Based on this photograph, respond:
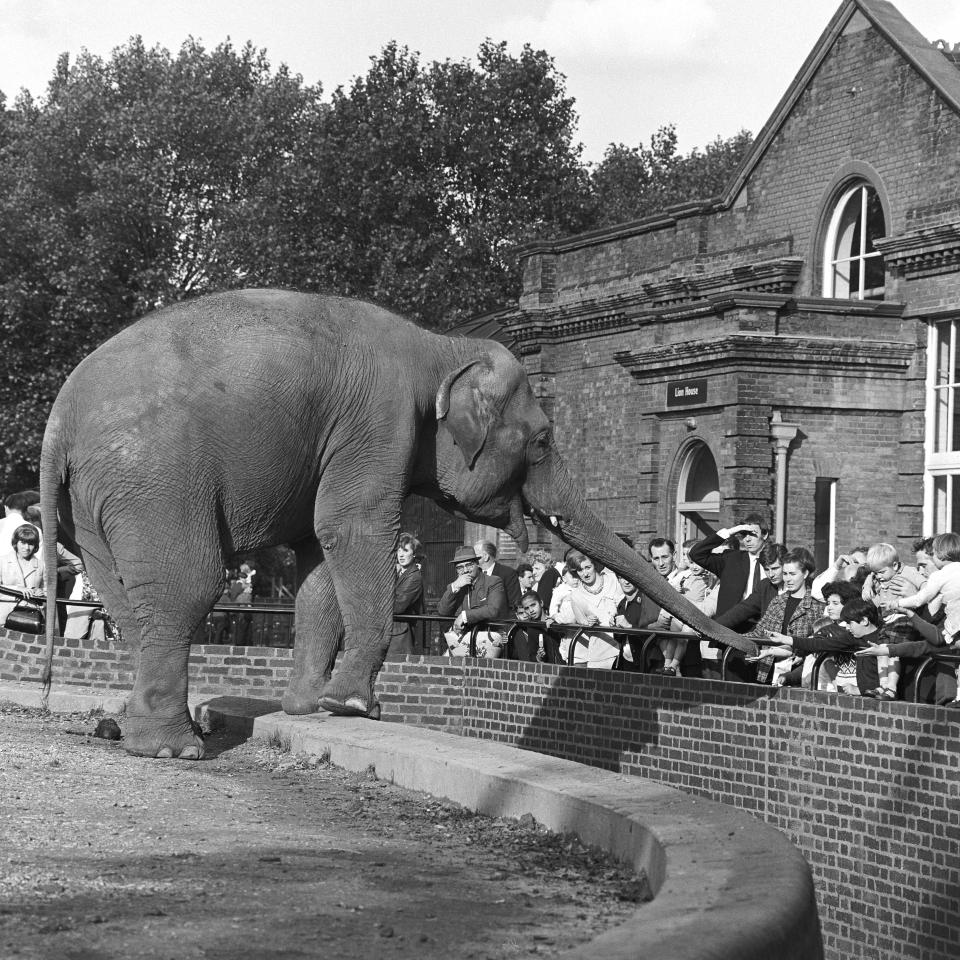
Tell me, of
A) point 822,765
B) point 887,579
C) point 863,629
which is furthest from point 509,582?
point 822,765

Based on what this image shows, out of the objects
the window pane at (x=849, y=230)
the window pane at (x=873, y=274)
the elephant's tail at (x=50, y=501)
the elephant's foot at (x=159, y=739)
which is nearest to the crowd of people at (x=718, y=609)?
the elephant's foot at (x=159, y=739)

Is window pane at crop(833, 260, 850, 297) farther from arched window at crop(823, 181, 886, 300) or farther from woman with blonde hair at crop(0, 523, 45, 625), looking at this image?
woman with blonde hair at crop(0, 523, 45, 625)

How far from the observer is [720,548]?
15164mm

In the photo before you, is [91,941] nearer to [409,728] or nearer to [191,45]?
[409,728]

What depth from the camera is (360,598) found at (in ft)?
35.9

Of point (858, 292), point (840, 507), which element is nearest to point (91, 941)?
point (840, 507)

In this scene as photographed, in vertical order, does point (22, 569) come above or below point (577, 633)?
above

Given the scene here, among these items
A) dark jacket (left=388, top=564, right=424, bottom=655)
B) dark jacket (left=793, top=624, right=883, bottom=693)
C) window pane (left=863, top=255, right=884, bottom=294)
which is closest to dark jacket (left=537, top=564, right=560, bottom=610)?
dark jacket (left=388, top=564, right=424, bottom=655)

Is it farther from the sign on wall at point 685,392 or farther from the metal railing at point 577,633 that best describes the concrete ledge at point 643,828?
the sign on wall at point 685,392

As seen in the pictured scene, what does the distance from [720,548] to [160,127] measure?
38.6m

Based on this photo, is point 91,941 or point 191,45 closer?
point 91,941

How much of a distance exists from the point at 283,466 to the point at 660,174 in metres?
62.6

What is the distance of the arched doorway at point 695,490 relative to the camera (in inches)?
1073

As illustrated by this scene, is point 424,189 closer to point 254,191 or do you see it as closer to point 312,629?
point 254,191
